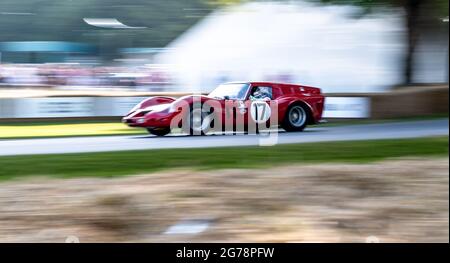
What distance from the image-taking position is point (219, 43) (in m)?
16.6

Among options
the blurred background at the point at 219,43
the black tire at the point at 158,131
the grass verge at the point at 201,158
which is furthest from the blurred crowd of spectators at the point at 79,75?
the grass verge at the point at 201,158

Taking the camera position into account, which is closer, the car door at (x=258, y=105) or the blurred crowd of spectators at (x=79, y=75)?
the car door at (x=258, y=105)

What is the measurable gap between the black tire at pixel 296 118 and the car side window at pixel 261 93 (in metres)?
0.50

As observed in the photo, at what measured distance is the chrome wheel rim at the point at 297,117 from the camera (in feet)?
30.2

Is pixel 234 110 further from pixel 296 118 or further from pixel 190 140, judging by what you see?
pixel 296 118

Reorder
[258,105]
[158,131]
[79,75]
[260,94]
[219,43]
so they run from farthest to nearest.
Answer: [219,43], [79,75], [158,131], [260,94], [258,105]

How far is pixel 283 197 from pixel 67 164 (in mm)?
2827

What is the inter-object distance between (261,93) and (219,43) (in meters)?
8.43

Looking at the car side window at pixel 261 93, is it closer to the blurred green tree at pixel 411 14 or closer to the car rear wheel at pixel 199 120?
the car rear wheel at pixel 199 120

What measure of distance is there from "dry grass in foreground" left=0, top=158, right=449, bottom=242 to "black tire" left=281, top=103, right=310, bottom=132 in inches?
114

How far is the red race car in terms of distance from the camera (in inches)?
313

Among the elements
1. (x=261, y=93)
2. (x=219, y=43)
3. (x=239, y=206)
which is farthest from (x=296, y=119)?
(x=219, y=43)
